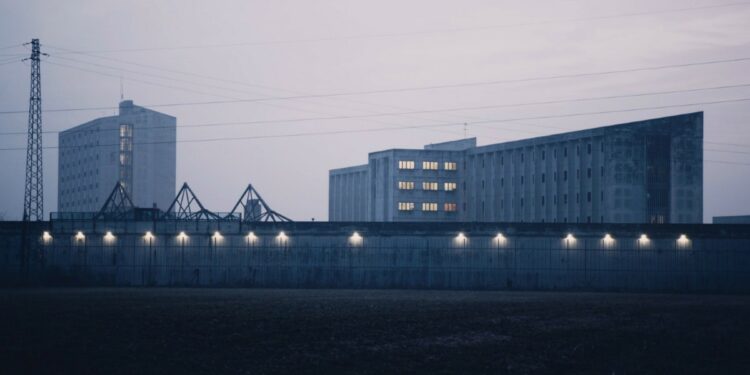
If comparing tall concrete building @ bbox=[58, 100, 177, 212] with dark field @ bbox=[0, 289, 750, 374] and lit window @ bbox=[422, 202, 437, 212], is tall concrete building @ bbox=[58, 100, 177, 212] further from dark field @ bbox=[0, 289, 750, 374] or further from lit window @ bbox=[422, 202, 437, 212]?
dark field @ bbox=[0, 289, 750, 374]

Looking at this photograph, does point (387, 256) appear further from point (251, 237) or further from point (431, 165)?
point (431, 165)

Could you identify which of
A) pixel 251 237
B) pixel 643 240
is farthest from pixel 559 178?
pixel 251 237

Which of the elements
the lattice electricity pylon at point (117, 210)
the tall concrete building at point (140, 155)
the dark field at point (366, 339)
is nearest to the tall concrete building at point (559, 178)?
the lattice electricity pylon at point (117, 210)

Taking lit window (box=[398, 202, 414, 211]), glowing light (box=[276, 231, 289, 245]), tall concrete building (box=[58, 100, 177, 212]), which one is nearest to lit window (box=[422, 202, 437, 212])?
lit window (box=[398, 202, 414, 211])

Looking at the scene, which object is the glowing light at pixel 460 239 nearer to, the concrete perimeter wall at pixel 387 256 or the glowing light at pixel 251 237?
the concrete perimeter wall at pixel 387 256

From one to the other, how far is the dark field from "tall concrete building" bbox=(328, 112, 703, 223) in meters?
59.2

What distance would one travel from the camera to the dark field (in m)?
23.0

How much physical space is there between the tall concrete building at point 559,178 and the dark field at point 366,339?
59.2 metres

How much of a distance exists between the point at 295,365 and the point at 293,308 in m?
19.5

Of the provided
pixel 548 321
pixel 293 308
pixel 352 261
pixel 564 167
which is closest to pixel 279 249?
pixel 352 261

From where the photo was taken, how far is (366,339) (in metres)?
28.5

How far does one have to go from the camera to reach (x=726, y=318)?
3850 cm

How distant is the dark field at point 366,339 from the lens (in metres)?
23.0

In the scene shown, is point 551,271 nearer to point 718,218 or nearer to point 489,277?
point 489,277
